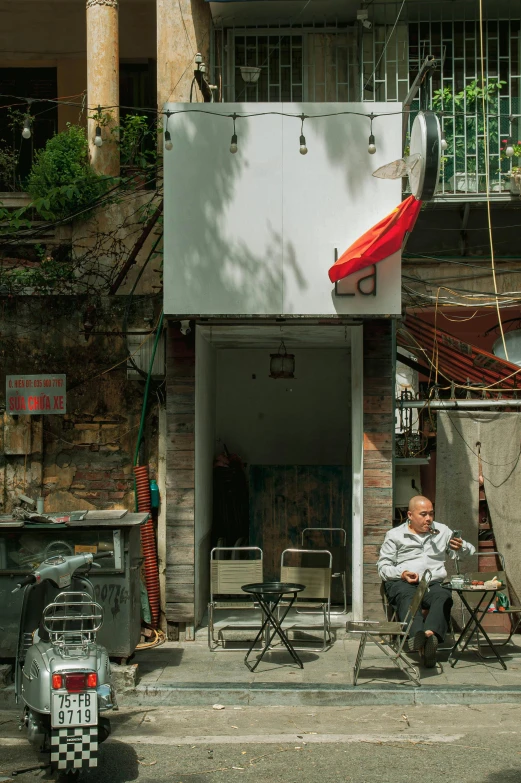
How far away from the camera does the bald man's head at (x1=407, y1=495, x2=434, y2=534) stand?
31.2 feet

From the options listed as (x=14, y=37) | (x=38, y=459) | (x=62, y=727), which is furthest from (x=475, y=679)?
(x=14, y=37)

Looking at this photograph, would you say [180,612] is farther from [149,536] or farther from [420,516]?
[420,516]

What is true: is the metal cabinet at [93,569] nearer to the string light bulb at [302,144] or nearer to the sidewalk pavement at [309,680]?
the sidewalk pavement at [309,680]

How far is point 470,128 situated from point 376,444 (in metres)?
4.58

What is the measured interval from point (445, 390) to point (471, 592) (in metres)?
2.52

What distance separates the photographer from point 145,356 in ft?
34.2

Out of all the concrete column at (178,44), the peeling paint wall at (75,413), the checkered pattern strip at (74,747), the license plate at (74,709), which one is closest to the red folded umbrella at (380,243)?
the peeling paint wall at (75,413)

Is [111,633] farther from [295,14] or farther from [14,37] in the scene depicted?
[14,37]

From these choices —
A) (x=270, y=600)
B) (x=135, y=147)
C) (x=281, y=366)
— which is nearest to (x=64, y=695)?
(x=270, y=600)

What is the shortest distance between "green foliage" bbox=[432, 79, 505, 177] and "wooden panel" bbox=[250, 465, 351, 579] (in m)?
4.18

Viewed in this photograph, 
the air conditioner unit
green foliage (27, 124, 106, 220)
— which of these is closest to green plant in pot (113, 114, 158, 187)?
green foliage (27, 124, 106, 220)

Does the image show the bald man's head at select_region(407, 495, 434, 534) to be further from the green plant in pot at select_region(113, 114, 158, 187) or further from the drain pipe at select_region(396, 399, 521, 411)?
the green plant in pot at select_region(113, 114, 158, 187)

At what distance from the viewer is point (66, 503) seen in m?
10.5

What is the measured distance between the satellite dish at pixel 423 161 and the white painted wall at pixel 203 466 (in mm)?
2834
